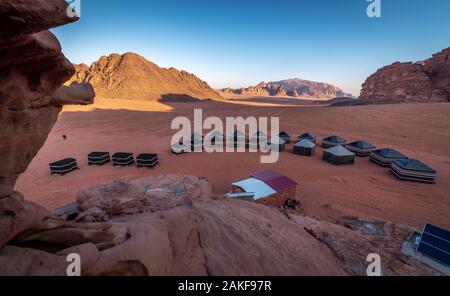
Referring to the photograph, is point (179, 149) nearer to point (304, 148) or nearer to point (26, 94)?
point (304, 148)

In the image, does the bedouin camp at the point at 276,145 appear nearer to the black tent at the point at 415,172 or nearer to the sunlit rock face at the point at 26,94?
the black tent at the point at 415,172

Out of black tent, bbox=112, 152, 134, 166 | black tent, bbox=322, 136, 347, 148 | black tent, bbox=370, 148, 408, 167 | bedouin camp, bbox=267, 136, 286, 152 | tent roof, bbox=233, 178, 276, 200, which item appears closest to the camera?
tent roof, bbox=233, 178, 276, 200

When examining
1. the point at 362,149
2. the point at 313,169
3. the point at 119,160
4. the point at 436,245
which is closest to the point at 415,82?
the point at 362,149

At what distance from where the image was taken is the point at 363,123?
33.6m

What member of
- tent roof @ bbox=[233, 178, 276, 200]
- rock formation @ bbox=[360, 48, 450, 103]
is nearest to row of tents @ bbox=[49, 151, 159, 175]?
tent roof @ bbox=[233, 178, 276, 200]

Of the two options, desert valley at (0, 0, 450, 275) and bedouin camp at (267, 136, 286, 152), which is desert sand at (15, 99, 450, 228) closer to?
desert valley at (0, 0, 450, 275)

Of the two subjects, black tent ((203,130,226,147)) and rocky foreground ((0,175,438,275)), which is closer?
rocky foreground ((0,175,438,275))

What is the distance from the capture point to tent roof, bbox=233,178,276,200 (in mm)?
10040

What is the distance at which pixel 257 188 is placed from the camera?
1038cm

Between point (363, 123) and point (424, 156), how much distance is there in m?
15.1

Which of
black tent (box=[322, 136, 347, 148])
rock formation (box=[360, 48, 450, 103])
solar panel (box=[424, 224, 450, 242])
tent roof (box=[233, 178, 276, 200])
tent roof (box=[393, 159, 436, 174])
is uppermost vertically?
rock formation (box=[360, 48, 450, 103])

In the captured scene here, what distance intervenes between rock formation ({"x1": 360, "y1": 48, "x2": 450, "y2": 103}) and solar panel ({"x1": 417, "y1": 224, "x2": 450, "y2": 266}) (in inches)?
2249

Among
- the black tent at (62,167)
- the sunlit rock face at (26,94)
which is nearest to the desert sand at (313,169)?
the black tent at (62,167)

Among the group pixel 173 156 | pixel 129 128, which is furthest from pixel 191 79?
pixel 173 156
